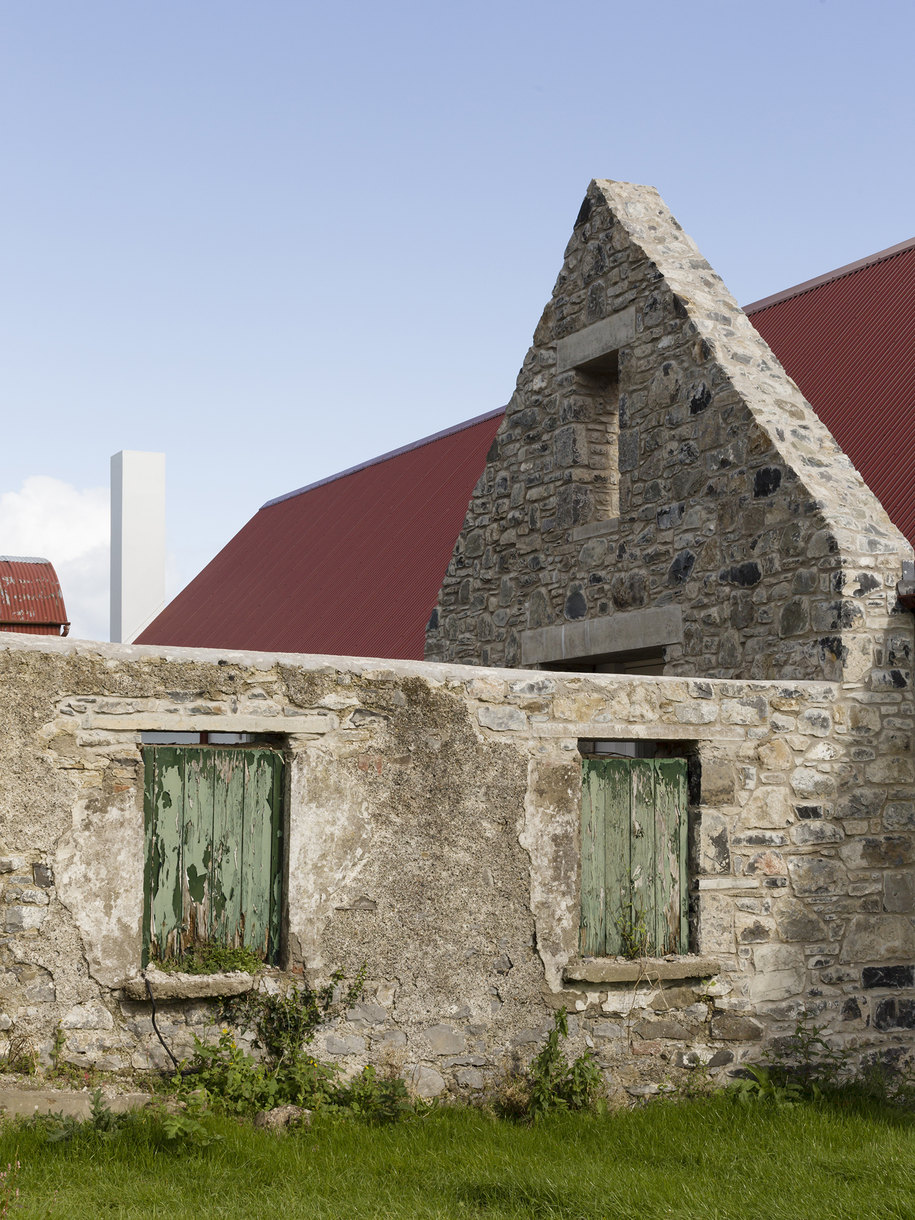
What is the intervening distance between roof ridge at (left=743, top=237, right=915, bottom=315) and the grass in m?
8.90

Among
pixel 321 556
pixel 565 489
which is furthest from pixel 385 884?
pixel 321 556

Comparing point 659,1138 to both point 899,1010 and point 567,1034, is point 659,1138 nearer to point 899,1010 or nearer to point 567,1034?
point 567,1034

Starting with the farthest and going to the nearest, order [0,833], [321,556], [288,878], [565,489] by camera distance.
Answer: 1. [321,556]
2. [565,489]
3. [288,878]
4. [0,833]

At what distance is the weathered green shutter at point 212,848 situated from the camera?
5984 mm

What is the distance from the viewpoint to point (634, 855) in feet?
22.5

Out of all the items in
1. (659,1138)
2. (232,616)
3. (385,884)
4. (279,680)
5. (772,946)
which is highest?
(232,616)

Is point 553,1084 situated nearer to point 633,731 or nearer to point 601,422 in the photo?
point 633,731

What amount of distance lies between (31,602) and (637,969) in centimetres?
981

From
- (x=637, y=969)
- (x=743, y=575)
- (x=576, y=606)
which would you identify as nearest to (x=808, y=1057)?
(x=637, y=969)

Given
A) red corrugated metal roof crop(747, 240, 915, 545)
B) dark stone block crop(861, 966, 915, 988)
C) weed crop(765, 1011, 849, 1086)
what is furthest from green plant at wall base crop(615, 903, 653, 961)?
red corrugated metal roof crop(747, 240, 915, 545)

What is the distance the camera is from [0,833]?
562cm

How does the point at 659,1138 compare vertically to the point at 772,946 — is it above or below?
below

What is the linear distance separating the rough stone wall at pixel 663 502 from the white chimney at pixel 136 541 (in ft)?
42.1

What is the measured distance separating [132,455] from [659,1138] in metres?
18.2
